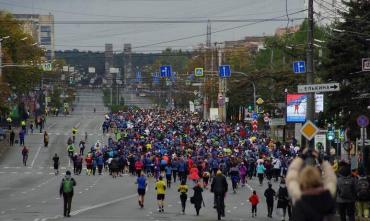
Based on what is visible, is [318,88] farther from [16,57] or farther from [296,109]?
[16,57]

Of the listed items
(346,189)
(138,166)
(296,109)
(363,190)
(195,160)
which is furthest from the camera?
(296,109)

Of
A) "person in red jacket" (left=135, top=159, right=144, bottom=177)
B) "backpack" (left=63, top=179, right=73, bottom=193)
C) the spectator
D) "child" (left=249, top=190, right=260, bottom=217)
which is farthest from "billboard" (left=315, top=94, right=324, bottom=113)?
the spectator

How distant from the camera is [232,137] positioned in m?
77.2

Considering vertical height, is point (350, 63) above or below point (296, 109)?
above

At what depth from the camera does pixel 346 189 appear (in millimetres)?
24203

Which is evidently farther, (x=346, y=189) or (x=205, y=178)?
(x=205, y=178)

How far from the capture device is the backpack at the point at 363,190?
26094mm

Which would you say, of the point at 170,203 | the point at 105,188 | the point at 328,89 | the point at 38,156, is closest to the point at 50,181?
the point at 105,188

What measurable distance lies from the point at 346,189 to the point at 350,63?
1138 inches

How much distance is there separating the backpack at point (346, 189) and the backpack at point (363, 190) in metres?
1.67

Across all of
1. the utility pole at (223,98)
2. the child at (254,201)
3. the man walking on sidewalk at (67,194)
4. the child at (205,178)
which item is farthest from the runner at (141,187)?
the utility pole at (223,98)

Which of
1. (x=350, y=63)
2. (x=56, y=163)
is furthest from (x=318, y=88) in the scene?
(x=56, y=163)

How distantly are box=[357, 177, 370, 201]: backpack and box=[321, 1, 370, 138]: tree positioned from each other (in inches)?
920

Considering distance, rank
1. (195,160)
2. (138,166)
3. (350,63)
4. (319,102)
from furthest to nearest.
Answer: (319,102)
(138,166)
(195,160)
(350,63)
